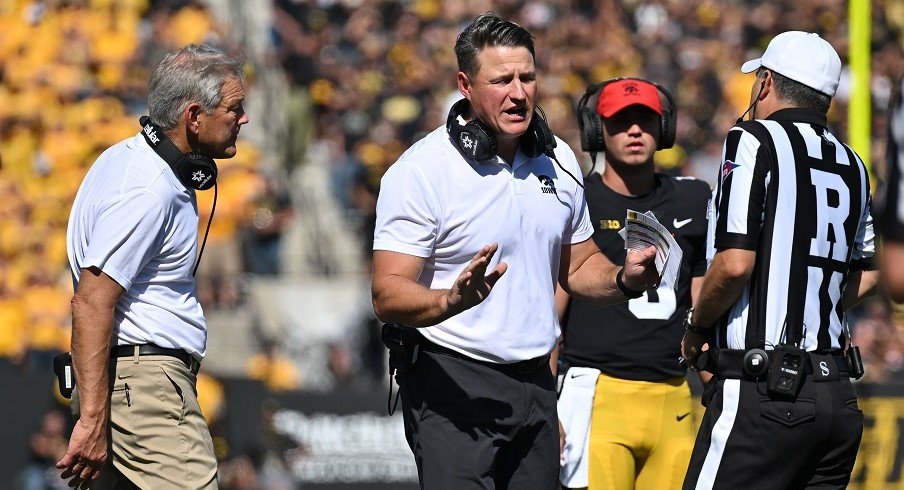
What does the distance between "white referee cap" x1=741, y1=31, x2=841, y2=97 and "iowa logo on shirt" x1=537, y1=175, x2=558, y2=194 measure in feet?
2.85

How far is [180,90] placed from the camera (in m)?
4.71

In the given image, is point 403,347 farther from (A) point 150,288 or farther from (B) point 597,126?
(B) point 597,126

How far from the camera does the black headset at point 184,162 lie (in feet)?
15.4

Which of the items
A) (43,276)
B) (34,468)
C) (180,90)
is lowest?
(34,468)

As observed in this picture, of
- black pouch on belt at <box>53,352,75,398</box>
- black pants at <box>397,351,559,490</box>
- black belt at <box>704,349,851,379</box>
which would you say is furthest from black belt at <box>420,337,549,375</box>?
black pouch on belt at <box>53,352,75,398</box>

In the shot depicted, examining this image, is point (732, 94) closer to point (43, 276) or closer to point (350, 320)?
point (350, 320)

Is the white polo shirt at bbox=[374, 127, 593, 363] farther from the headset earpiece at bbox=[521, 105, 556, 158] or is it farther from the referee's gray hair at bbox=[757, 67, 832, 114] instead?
the referee's gray hair at bbox=[757, 67, 832, 114]

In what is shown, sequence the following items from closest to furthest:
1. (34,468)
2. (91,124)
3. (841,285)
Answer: (841,285)
(34,468)
(91,124)

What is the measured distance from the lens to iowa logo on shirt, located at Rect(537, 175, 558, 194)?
15.2ft

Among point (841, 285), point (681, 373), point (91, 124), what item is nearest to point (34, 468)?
point (91, 124)

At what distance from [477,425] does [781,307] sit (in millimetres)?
1096

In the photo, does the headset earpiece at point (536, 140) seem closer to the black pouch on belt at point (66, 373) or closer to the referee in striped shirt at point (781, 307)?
the referee in striped shirt at point (781, 307)

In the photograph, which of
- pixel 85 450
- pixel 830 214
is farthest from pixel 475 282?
pixel 85 450

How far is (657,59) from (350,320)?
4.36m
